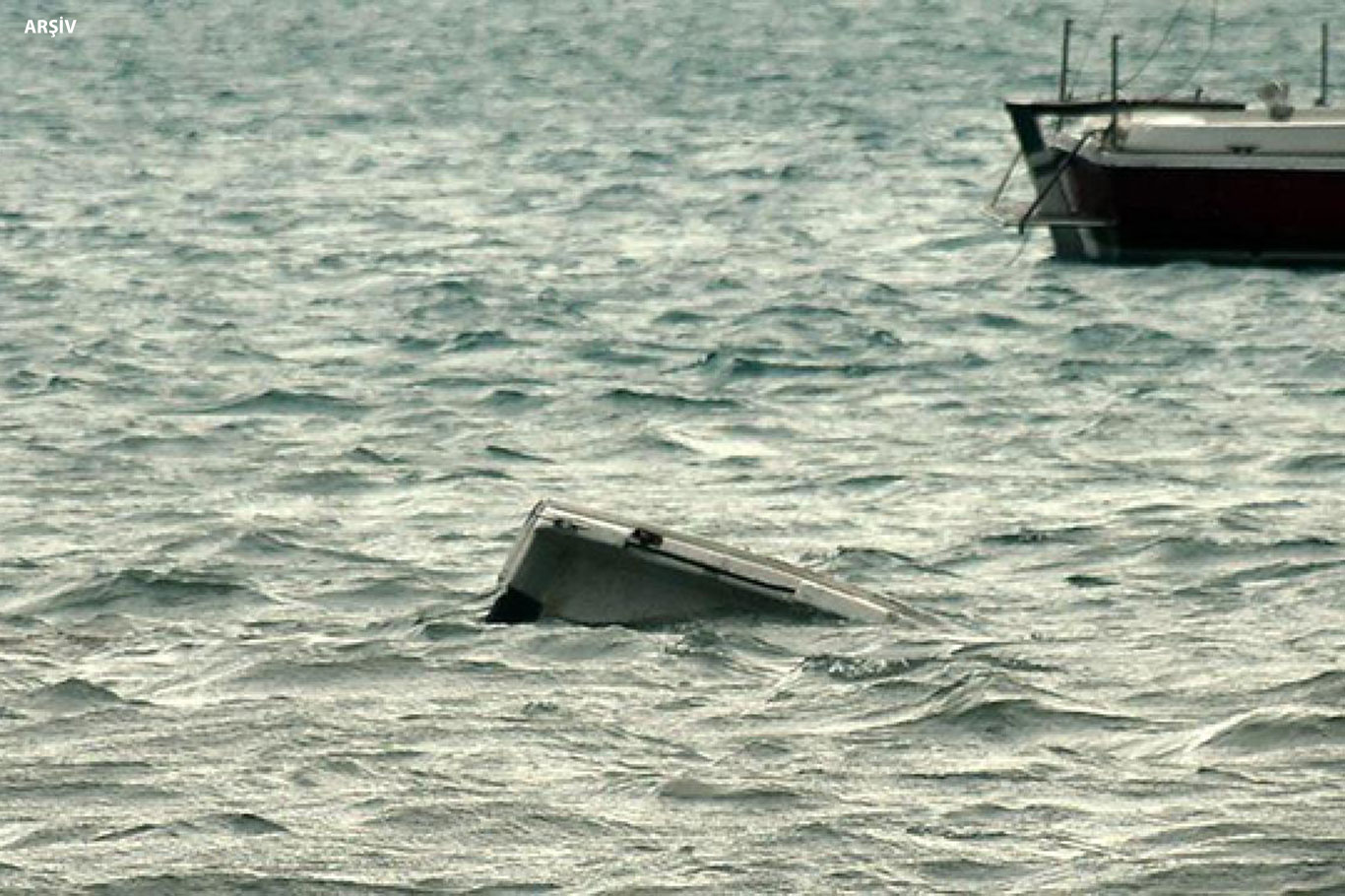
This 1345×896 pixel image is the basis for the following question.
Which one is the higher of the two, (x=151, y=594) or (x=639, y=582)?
(x=639, y=582)

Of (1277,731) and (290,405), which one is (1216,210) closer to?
(290,405)

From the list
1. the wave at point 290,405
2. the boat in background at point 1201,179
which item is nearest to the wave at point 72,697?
the wave at point 290,405

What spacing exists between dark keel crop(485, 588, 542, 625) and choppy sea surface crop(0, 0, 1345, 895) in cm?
15

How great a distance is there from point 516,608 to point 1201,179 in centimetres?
1851

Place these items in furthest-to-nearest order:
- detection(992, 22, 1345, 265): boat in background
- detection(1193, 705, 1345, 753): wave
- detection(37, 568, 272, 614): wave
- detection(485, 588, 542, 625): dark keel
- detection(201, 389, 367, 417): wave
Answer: detection(992, 22, 1345, 265): boat in background → detection(201, 389, 367, 417): wave → detection(37, 568, 272, 614): wave → detection(485, 588, 542, 625): dark keel → detection(1193, 705, 1345, 753): wave

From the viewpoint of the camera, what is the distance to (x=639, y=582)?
19516mm

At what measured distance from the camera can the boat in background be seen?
3644 cm

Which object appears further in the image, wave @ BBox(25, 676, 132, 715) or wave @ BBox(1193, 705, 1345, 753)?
wave @ BBox(25, 676, 132, 715)

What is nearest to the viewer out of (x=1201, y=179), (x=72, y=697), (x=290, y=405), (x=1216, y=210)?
(x=72, y=697)

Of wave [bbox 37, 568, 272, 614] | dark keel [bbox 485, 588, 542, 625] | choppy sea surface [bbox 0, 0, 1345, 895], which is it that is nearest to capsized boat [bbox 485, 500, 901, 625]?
dark keel [bbox 485, 588, 542, 625]

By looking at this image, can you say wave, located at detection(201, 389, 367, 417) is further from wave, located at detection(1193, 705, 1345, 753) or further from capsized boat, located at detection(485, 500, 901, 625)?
wave, located at detection(1193, 705, 1345, 753)

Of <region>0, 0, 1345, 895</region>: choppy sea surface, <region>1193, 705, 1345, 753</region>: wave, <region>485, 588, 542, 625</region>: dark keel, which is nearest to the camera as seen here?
<region>0, 0, 1345, 895</region>: choppy sea surface

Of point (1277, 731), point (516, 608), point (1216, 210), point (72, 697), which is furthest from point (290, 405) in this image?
point (1277, 731)

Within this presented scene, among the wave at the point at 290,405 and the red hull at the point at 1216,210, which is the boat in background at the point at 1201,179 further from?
the wave at the point at 290,405
